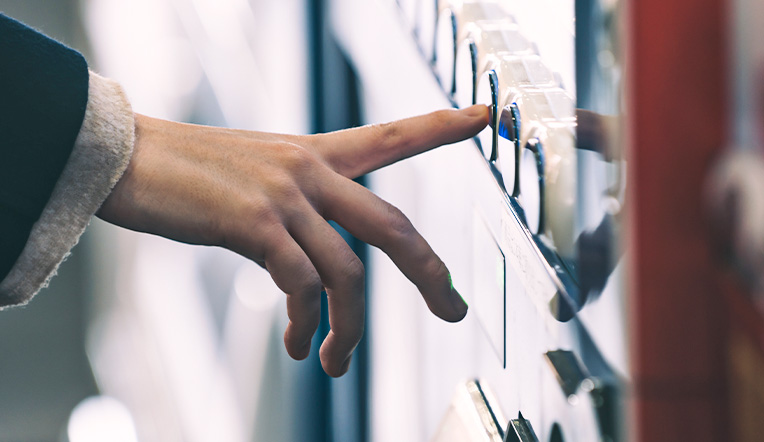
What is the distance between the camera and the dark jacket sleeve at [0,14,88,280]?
0.58 metres

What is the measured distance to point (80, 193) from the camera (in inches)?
23.4

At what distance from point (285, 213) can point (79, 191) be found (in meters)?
0.16

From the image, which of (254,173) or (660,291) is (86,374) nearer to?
(254,173)

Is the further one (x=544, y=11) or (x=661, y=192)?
(x=544, y=11)

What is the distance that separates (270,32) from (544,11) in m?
1.07

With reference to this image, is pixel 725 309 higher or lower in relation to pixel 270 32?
lower

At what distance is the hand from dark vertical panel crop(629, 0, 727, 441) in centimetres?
31

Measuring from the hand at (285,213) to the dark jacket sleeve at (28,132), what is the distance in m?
0.05

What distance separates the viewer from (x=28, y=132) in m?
0.58

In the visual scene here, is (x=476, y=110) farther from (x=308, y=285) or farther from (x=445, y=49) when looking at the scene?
(x=308, y=285)

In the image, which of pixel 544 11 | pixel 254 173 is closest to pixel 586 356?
pixel 544 11

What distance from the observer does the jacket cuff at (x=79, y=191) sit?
1.93 feet

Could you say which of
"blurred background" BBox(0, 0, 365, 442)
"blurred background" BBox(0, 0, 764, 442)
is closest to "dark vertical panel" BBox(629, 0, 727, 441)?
"blurred background" BBox(0, 0, 764, 442)

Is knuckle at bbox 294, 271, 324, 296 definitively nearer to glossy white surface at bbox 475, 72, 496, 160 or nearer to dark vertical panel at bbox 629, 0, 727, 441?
glossy white surface at bbox 475, 72, 496, 160
